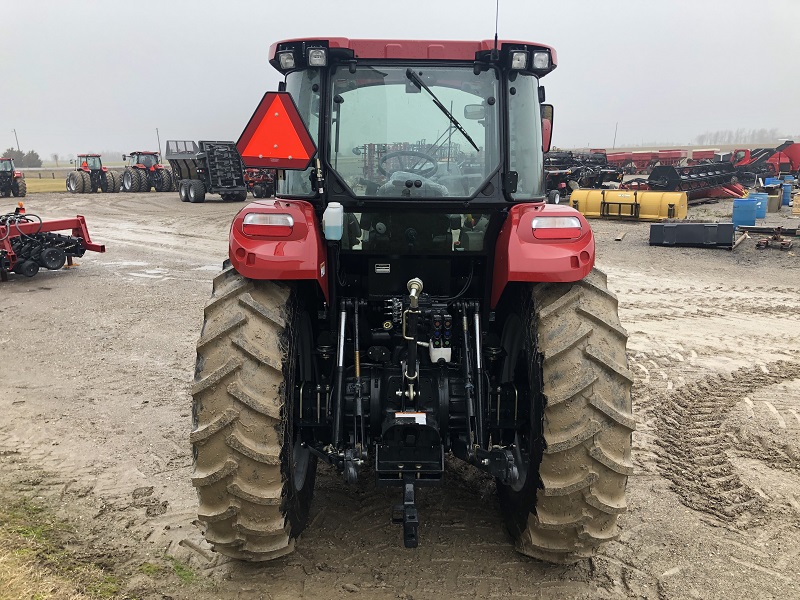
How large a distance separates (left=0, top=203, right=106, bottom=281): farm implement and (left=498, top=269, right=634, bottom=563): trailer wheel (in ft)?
33.4

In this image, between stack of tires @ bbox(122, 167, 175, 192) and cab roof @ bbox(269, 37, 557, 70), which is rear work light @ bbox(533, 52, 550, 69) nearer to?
cab roof @ bbox(269, 37, 557, 70)

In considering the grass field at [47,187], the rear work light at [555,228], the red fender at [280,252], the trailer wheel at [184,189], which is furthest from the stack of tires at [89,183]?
the rear work light at [555,228]

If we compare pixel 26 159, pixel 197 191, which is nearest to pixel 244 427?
pixel 197 191

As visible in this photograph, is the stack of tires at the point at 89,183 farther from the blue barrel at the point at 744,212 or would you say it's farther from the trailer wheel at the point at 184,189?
the blue barrel at the point at 744,212

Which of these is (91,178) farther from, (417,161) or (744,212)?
(417,161)

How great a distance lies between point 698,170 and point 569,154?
5301 millimetres

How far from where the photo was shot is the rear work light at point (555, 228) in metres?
3.02

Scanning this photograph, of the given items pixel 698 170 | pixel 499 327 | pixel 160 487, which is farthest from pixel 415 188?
pixel 698 170

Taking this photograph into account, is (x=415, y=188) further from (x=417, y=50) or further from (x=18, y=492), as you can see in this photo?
(x=18, y=492)

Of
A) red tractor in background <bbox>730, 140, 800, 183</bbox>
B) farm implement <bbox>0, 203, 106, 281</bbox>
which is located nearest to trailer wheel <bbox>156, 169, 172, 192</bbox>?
farm implement <bbox>0, 203, 106, 281</bbox>

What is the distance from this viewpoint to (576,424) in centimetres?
279

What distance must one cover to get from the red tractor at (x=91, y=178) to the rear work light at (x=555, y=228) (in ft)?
102

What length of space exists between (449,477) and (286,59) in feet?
8.52

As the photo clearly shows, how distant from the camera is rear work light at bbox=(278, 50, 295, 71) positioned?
10.7 ft
